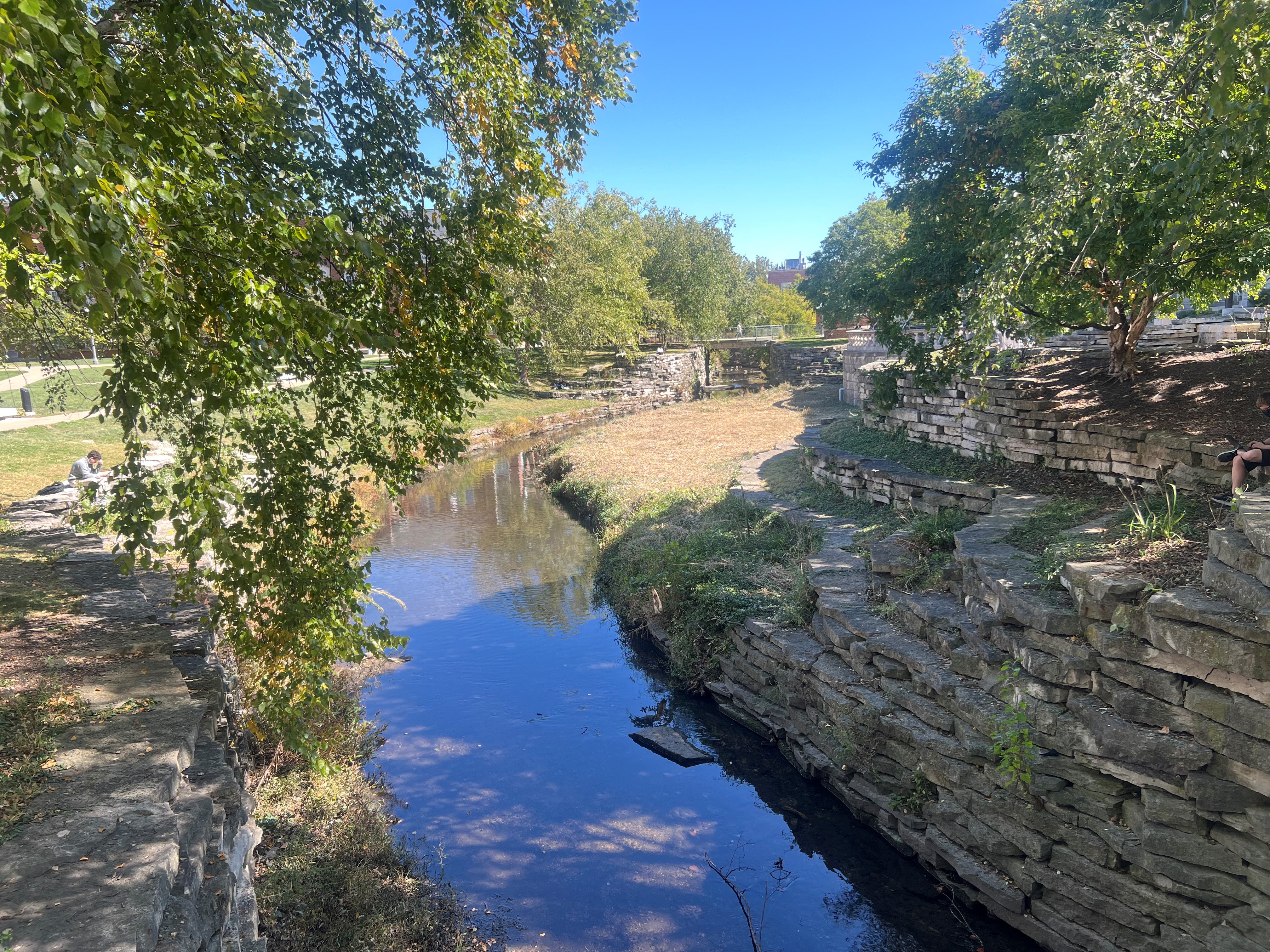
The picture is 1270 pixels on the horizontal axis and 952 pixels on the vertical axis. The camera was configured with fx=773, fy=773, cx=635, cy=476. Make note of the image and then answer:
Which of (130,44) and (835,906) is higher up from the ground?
(130,44)

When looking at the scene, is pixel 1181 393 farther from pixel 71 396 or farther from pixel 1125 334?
pixel 71 396

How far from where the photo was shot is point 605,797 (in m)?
8.01

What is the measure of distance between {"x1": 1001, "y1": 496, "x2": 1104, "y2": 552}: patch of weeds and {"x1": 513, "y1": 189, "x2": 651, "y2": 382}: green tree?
25825mm

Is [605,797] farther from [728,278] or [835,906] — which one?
[728,278]

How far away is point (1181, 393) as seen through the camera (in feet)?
27.8

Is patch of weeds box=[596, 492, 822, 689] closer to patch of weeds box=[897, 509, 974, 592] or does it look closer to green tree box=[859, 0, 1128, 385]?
patch of weeds box=[897, 509, 974, 592]

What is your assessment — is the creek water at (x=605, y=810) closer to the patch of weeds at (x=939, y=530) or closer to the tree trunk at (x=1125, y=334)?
the patch of weeds at (x=939, y=530)

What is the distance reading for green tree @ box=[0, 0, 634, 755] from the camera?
324 centimetres

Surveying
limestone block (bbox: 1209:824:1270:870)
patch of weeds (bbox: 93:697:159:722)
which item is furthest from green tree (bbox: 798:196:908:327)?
patch of weeds (bbox: 93:697:159:722)

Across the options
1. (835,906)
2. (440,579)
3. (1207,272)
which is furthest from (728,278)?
(835,906)

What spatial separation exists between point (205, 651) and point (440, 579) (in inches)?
304

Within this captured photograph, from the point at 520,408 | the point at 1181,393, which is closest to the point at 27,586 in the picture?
the point at 1181,393

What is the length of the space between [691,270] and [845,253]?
420 inches

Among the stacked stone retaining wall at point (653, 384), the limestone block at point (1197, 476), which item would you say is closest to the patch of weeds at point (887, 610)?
the limestone block at point (1197, 476)
